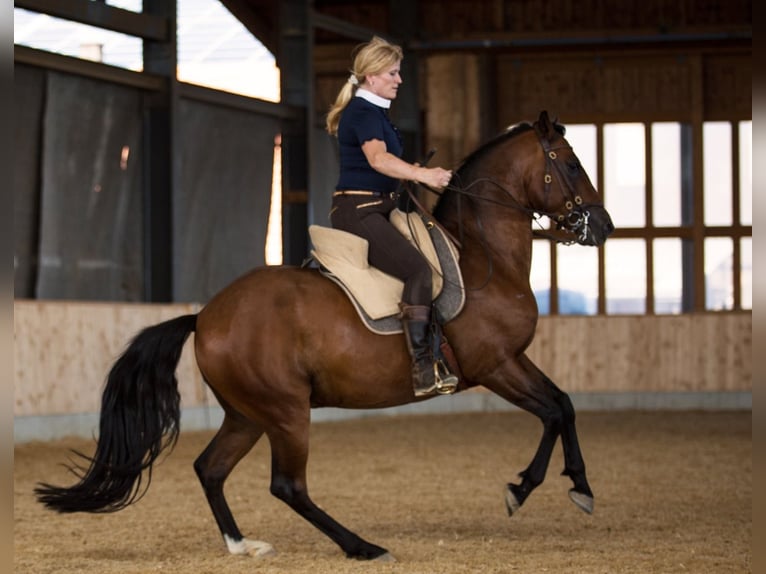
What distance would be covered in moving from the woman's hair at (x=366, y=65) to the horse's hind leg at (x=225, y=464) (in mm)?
1504

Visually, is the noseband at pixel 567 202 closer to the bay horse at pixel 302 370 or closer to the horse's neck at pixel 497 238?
the bay horse at pixel 302 370

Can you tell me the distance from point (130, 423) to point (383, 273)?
4.47ft

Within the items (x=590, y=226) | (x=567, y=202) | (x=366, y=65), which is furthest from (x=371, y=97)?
(x=590, y=226)

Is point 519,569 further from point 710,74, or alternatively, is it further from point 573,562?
point 710,74

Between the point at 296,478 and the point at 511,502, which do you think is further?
the point at 511,502

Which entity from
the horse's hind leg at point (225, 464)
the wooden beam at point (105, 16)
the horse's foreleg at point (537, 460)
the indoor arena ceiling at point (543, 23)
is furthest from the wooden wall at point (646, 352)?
the horse's hind leg at point (225, 464)

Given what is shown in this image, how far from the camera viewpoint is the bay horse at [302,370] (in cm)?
545

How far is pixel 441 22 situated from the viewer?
1900cm

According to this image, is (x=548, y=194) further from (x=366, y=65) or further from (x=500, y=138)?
(x=366, y=65)

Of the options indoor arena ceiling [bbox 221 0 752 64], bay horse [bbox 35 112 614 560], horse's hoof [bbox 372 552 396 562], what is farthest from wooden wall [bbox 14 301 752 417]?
horse's hoof [bbox 372 552 396 562]

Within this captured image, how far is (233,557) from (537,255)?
1478 cm

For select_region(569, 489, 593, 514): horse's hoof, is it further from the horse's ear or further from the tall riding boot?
the horse's ear

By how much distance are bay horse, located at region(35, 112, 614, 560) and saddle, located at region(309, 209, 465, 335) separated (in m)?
0.05

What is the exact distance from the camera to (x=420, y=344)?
5.47 m
